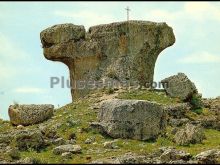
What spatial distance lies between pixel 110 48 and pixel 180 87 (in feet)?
16.3

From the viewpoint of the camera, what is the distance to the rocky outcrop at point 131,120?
97.6 feet

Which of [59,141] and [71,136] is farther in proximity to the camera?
[71,136]

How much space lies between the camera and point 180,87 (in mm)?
38062

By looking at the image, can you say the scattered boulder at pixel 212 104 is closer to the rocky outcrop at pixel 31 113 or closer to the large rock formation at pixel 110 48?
the large rock formation at pixel 110 48

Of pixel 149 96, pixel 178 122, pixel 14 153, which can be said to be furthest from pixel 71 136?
pixel 149 96

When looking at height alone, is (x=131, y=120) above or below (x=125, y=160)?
above

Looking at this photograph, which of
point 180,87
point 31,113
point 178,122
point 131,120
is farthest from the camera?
point 180,87

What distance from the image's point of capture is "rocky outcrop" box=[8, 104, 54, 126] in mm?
35438

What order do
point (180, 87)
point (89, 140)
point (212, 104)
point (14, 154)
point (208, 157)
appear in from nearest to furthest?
point (208, 157)
point (14, 154)
point (89, 140)
point (180, 87)
point (212, 104)

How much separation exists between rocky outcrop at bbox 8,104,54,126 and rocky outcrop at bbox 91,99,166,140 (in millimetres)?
6131

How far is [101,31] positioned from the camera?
40.4 meters

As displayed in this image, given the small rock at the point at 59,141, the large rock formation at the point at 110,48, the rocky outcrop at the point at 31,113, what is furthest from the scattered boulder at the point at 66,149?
the large rock formation at the point at 110,48

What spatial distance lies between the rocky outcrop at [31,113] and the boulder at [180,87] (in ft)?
21.6

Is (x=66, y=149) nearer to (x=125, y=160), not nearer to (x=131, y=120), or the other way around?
(x=125, y=160)
